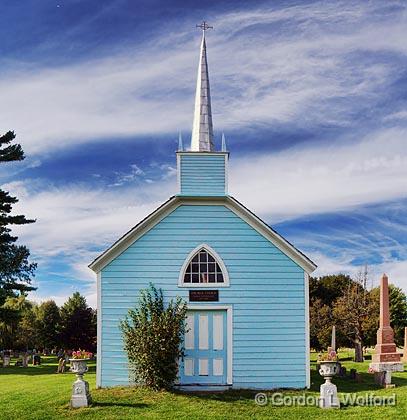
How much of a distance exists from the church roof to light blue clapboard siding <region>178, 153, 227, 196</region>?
289 mm

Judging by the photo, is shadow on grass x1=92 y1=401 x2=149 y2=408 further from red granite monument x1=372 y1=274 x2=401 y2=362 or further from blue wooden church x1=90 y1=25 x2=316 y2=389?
red granite monument x1=372 y1=274 x2=401 y2=362

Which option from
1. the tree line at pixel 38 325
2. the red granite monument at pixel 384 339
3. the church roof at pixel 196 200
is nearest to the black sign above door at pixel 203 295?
the church roof at pixel 196 200

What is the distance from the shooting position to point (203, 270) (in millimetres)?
16750

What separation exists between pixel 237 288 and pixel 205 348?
6.40 ft

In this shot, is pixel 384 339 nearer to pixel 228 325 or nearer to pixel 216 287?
pixel 228 325

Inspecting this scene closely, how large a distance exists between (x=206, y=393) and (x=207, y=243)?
166 inches

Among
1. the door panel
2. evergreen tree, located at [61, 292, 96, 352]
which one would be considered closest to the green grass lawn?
the door panel

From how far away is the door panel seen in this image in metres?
16.4

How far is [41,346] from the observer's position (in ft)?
188

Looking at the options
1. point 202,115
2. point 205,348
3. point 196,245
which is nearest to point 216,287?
point 196,245

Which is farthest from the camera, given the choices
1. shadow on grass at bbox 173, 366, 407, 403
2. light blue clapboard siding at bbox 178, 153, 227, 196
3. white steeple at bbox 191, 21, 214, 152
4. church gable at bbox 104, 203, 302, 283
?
white steeple at bbox 191, 21, 214, 152

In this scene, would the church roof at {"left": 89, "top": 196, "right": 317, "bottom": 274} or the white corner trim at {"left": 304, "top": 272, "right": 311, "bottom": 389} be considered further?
the church roof at {"left": 89, "top": 196, "right": 317, "bottom": 274}

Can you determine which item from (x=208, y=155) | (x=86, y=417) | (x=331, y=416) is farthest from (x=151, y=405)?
(x=208, y=155)

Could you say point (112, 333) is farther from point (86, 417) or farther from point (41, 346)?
point (41, 346)
